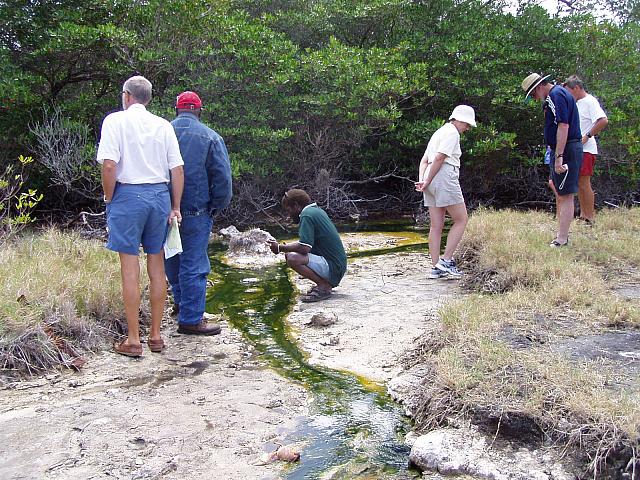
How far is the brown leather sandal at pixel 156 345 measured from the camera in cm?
468

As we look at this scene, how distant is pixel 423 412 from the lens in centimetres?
351

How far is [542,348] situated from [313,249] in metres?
2.93

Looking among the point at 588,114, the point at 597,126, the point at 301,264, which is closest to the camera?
the point at 301,264

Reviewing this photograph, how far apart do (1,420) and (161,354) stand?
1345 mm

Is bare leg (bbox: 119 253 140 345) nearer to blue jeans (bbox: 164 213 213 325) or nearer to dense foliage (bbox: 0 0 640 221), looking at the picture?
blue jeans (bbox: 164 213 213 325)

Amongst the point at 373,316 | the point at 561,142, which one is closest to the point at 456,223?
the point at 561,142

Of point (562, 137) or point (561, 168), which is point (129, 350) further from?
point (562, 137)

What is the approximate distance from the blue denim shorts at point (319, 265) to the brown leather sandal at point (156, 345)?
1.86 metres

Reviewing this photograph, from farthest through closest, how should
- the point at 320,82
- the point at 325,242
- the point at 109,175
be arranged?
the point at 320,82 < the point at 325,242 < the point at 109,175

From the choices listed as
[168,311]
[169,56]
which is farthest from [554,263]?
[169,56]

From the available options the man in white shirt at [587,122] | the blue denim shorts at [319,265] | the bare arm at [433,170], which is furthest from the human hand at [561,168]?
the blue denim shorts at [319,265]

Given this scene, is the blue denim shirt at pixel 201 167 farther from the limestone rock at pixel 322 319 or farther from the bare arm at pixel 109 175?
the limestone rock at pixel 322 319

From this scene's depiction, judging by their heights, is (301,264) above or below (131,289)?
below

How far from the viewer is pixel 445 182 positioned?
A: 6.48 meters
